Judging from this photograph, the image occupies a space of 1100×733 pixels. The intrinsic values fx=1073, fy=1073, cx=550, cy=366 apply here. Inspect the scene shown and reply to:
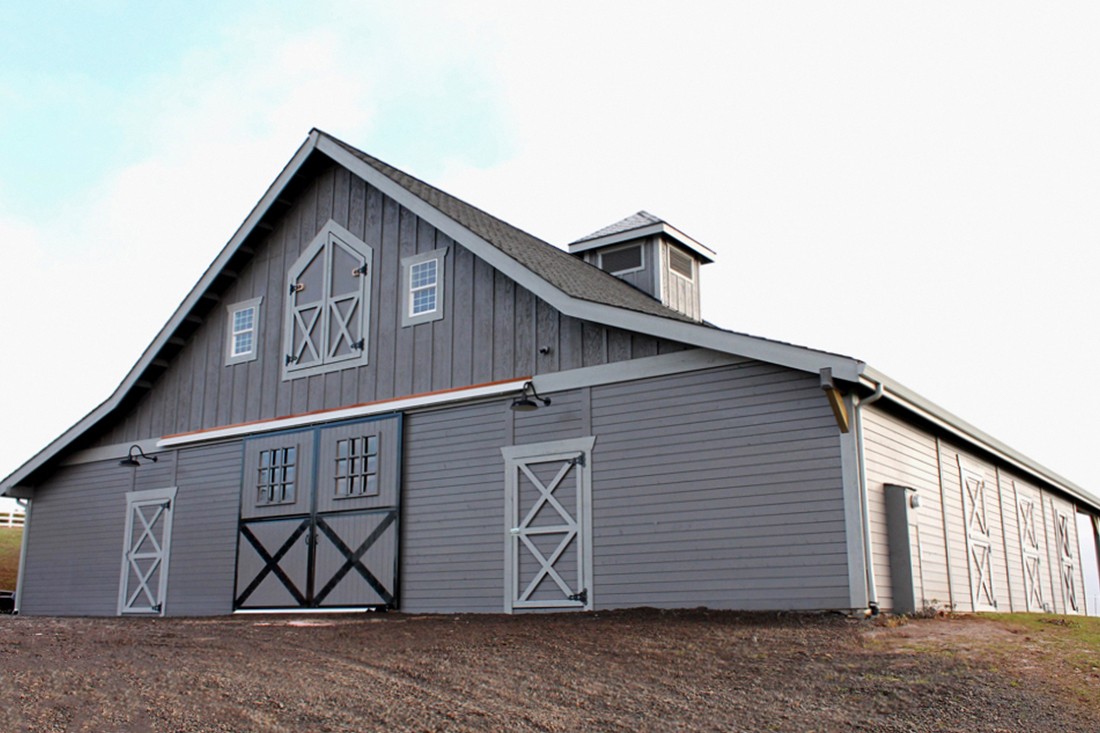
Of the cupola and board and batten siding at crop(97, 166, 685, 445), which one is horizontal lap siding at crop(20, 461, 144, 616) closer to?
board and batten siding at crop(97, 166, 685, 445)

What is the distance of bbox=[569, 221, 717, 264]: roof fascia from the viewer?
19422 millimetres

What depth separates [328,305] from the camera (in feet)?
53.7

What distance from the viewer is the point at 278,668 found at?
27.2 feet

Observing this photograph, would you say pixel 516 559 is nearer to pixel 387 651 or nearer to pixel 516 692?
pixel 387 651

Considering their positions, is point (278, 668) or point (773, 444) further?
point (773, 444)

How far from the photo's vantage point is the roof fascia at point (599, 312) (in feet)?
→ 37.1

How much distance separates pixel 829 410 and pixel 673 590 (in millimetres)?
2703

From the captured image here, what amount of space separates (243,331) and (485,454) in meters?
5.57

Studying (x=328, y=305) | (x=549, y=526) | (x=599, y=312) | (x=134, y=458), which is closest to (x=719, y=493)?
(x=549, y=526)

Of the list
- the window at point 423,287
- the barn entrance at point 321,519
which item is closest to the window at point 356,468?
the barn entrance at point 321,519

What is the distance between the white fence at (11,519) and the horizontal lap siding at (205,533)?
28.9 metres

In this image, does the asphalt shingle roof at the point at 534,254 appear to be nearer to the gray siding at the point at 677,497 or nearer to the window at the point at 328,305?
the window at the point at 328,305

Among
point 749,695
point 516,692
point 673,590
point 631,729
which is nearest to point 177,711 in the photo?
point 516,692

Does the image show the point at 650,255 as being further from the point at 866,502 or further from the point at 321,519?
the point at 866,502
